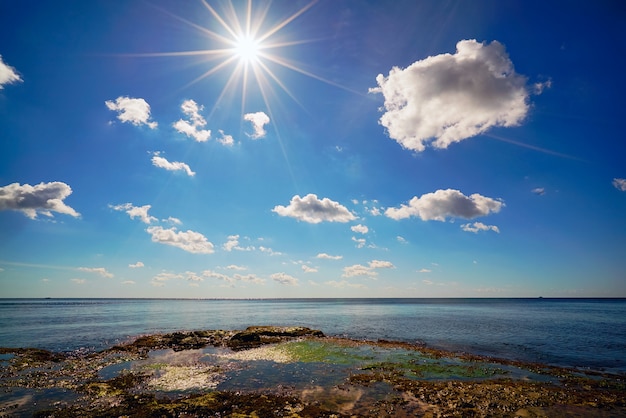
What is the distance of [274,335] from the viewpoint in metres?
49.1

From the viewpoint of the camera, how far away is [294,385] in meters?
23.1

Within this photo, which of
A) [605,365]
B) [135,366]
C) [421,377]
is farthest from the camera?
[605,365]

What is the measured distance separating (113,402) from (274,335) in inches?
1261

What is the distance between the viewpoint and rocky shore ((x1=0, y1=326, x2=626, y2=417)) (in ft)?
59.1

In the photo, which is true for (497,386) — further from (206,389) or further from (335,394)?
(206,389)

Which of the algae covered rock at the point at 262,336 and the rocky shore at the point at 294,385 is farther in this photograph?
the algae covered rock at the point at 262,336

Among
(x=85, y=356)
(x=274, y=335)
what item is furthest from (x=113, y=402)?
(x=274, y=335)

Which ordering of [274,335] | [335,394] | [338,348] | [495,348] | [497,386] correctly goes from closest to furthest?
[335,394], [497,386], [338,348], [495,348], [274,335]

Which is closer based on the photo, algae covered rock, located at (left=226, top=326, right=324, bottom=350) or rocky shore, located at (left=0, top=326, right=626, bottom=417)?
rocky shore, located at (left=0, top=326, right=626, bottom=417)

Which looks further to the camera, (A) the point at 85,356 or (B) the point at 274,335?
(B) the point at 274,335

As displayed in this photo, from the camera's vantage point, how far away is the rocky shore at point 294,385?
18.0 m

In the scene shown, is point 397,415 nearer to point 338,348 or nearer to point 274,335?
point 338,348

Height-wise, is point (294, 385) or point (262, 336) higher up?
point (294, 385)

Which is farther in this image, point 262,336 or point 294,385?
point 262,336
